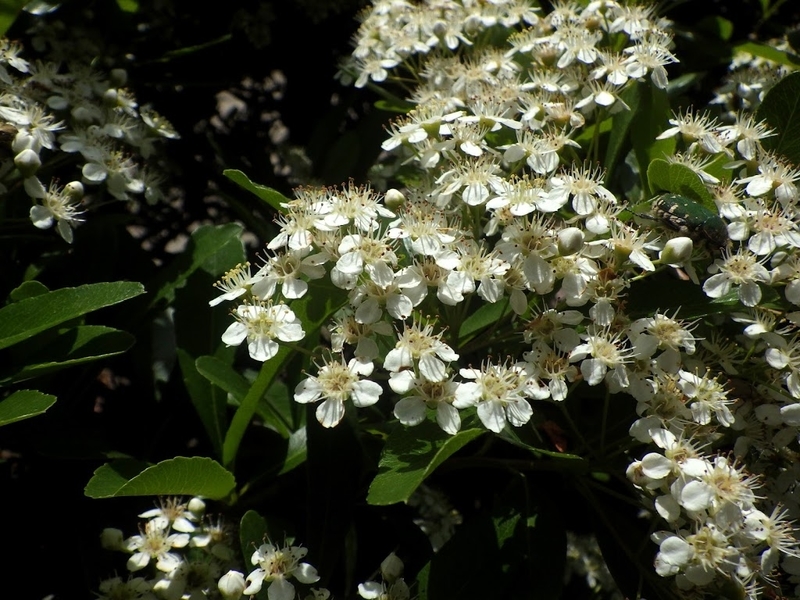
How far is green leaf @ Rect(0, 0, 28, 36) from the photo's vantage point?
63.5 inches

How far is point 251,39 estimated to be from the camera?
2188 millimetres

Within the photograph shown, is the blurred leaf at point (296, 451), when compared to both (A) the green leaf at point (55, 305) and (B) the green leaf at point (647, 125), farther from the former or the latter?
(B) the green leaf at point (647, 125)

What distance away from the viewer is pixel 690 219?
48.6 inches

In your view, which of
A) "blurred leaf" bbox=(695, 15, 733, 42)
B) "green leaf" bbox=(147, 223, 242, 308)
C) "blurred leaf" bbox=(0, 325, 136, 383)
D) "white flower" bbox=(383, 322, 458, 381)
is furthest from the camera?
"blurred leaf" bbox=(695, 15, 733, 42)

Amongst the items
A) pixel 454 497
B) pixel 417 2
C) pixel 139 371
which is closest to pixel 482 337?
pixel 454 497

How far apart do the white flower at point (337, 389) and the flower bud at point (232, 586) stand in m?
0.32

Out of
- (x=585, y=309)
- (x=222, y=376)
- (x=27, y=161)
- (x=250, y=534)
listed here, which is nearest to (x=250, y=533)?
(x=250, y=534)

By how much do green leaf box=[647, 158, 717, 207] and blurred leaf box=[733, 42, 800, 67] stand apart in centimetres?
78

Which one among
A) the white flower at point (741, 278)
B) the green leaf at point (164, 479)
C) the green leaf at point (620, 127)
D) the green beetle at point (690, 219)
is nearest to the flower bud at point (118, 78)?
the green leaf at point (164, 479)

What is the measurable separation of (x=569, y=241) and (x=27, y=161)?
1.03m

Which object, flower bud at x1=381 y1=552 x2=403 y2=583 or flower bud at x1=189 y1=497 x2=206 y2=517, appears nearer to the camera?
flower bud at x1=381 y1=552 x2=403 y2=583

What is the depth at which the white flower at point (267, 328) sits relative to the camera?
1.17 m

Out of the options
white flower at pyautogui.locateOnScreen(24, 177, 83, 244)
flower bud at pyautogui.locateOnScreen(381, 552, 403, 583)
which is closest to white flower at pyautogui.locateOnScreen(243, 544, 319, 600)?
flower bud at pyautogui.locateOnScreen(381, 552, 403, 583)

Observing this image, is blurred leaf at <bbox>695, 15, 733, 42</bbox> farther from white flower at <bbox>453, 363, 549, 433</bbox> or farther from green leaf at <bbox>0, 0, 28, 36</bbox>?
green leaf at <bbox>0, 0, 28, 36</bbox>
